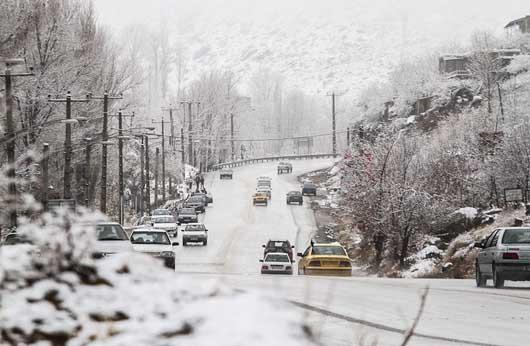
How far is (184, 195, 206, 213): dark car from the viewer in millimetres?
93188

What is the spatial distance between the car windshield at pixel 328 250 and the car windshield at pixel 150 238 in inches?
219

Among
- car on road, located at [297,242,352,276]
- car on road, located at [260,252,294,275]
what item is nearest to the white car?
car on road, located at [297,242,352,276]

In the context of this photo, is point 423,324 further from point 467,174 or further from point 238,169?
point 238,169

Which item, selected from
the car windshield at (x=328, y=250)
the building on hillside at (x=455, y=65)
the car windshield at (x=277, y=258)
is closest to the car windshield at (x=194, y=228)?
the car windshield at (x=277, y=258)

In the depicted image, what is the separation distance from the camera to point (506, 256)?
25234 millimetres

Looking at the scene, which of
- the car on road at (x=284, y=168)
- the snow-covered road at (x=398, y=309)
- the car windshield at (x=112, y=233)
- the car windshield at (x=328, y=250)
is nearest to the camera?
the snow-covered road at (x=398, y=309)

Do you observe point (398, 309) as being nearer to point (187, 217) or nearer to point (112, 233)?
point (112, 233)

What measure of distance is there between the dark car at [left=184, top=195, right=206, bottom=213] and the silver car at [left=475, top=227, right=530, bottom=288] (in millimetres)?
66678

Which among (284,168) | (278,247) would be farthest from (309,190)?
(278,247)

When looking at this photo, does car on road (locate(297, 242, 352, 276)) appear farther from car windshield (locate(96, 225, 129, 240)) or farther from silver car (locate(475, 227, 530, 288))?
car windshield (locate(96, 225, 129, 240))

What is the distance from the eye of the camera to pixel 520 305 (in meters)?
20.0

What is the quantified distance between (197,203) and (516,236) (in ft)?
229

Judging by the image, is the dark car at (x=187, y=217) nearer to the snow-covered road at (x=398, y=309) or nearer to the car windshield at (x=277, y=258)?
the car windshield at (x=277, y=258)

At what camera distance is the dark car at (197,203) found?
93188mm
